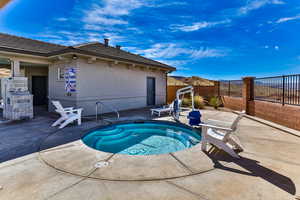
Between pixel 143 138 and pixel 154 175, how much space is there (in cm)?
294

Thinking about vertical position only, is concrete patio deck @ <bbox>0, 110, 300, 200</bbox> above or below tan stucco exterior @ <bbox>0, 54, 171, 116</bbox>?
below

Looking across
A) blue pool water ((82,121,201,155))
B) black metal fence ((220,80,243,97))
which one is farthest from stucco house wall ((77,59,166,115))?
black metal fence ((220,80,243,97))

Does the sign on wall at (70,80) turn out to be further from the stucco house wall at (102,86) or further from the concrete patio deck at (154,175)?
the concrete patio deck at (154,175)

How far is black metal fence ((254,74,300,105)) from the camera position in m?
5.48

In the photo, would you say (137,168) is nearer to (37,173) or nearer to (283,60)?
(37,173)

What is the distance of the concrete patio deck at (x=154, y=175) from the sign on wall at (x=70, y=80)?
13.8 feet

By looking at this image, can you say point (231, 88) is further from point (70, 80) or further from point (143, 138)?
point (70, 80)

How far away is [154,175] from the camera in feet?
8.20

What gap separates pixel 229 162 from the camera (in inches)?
117

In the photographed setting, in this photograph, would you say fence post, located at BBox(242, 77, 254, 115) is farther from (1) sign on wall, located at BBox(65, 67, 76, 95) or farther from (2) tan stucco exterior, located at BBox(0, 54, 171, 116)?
(1) sign on wall, located at BBox(65, 67, 76, 95)

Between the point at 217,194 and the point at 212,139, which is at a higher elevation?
the point at 212,139

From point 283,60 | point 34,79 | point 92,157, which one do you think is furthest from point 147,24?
point 283,60

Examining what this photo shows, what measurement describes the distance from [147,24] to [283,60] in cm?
2239

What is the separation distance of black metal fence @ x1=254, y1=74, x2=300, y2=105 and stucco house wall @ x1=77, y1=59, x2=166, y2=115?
698 centimetres
